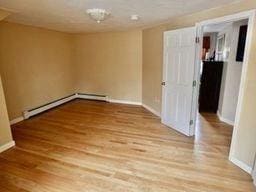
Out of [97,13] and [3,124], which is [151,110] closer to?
[97,13]

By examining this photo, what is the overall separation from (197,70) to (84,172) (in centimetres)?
235

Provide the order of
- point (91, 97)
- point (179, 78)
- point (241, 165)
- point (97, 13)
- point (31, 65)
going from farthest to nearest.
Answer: point (91, 97) < point (31, 65) < point (179, 78) < point (97, 13) < point (241, 165)

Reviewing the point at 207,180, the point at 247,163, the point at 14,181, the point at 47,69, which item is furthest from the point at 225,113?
the point at 47,69

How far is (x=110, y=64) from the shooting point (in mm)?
5426

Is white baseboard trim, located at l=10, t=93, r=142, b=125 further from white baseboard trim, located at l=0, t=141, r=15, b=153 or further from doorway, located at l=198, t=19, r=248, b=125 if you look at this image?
doorway, located at l=198, t=19, r=248, b=125

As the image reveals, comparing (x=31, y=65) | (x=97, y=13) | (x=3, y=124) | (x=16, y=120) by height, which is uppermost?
(x=97, y=13)

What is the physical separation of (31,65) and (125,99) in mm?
2658

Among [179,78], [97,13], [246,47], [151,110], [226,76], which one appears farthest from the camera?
[151,110]

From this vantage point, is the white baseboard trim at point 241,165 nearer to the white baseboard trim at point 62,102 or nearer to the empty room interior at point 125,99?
the empty room interior at point 125,99

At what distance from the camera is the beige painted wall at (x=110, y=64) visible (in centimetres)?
506

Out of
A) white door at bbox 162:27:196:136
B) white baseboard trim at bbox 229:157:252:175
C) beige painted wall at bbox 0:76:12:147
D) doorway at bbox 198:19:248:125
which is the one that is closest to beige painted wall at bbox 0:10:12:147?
beige painted wall at bbox 0:76:12:147

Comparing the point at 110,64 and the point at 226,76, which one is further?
the point at 110,64

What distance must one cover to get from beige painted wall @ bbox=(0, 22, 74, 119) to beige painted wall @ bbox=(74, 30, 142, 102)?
1.60ft

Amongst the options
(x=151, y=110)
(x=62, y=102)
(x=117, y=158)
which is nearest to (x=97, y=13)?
(x=117, y=158)
